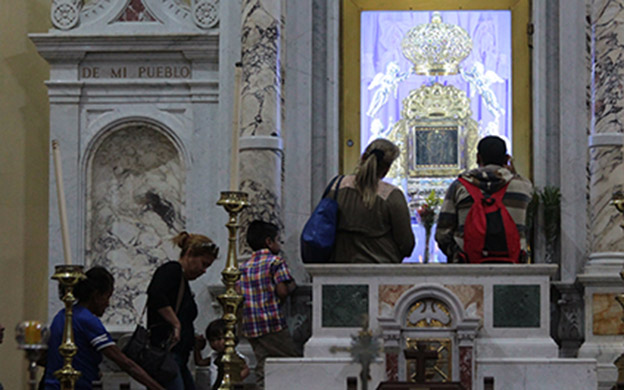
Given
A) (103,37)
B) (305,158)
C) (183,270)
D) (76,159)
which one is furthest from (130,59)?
(183,270)

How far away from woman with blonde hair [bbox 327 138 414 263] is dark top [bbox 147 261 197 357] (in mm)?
1177

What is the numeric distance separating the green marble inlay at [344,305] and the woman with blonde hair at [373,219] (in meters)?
0.63

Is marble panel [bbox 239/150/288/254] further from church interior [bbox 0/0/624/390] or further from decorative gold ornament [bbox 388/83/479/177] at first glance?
decorative gold ornament [bbox 388/83/479/177]

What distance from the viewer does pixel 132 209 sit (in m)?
13.3

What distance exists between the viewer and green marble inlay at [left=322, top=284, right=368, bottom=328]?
8281 millimetres

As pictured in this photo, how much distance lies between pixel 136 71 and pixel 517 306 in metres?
6.35

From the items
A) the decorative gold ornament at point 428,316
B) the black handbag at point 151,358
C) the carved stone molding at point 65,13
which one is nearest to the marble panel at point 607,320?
the decorative gold ornament at point 428,316

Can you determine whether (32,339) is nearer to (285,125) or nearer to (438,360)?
(438,360)

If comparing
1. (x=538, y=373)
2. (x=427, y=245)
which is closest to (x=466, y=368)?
(x=538, y=373)

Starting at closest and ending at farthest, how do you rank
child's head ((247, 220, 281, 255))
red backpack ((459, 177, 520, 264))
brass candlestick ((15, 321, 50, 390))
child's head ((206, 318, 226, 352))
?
brass candlestick ((15, 321, 50, 390)) → red backpack ((459, 177, 520, 264)) → child's head ((206, 318, 226, 352)) → child's head ((247, 220, 281, 255))

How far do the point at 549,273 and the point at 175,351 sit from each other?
252 cm

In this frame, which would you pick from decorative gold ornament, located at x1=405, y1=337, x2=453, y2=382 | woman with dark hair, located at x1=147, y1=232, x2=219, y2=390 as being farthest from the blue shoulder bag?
decorative gold ornament, located at x1=405, y1=337, x2=453, y2=382

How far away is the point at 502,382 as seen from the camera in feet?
26.2

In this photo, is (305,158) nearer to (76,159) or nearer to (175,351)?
(76,159)
